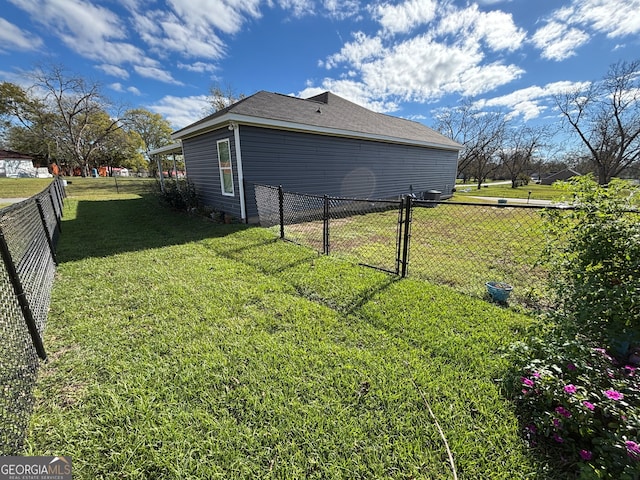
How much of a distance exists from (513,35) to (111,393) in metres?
12.5

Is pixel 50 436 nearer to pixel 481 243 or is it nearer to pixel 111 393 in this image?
pixel 111 393

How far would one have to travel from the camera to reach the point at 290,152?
297 inches

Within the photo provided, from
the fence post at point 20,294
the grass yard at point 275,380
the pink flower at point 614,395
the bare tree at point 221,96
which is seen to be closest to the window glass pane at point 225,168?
the grass yard at point 275,380

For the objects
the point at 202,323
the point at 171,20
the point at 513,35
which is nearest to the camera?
the point at 202,323

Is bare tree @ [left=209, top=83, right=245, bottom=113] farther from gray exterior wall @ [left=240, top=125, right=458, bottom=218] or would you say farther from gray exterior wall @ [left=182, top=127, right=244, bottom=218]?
gray exterior wall @ [left=240, top=125, right=458, bottom=218]

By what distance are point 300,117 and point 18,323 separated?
739 centimetres

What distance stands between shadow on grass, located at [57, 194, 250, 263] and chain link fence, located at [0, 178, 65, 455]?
2.21 meters

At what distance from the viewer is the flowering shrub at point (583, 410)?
115 cm

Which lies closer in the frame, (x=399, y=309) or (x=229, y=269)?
(x=399, y=309)

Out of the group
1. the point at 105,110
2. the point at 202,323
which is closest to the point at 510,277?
the point at 202,323

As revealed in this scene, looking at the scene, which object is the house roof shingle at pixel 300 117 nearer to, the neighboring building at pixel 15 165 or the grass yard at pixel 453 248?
the grass yard at pixel 453 248

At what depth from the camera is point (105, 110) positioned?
32688 mm

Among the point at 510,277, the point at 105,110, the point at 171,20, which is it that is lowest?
the point at 510,277

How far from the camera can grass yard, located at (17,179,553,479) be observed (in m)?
1.39
